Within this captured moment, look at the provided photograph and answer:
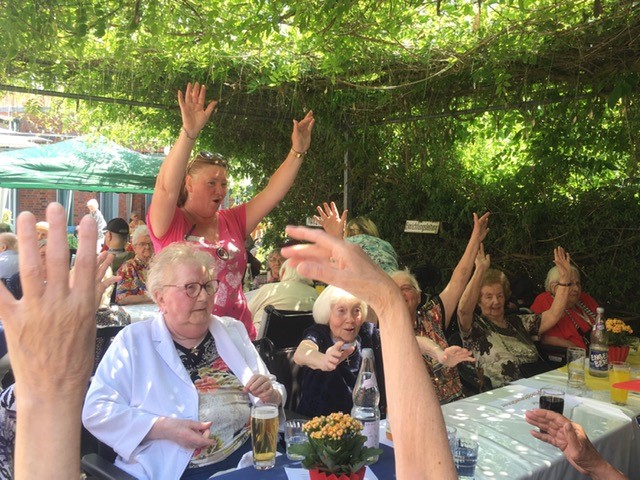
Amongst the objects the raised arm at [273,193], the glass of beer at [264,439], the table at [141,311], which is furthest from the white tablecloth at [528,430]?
the table at [141,311]

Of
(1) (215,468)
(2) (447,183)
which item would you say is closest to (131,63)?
(2) (447,183)

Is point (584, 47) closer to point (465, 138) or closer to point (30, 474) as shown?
point (465, 138)

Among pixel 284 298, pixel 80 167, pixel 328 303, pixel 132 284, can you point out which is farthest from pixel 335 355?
pixel 80 167

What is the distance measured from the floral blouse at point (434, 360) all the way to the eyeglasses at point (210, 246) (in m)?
1.14

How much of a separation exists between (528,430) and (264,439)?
105cm

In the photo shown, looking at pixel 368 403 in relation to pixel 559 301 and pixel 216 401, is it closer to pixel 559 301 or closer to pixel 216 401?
pixel 216 401

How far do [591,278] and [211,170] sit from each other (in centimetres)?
441

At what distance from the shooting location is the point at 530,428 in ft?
8.05

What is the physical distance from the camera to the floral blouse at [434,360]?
3344 mm

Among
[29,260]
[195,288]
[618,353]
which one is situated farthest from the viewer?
[618,353]

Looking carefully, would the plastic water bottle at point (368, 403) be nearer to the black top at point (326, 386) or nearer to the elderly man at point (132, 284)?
the black top at point (326, 386)

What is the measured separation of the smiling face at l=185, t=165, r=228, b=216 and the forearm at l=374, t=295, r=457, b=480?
2.29 meters

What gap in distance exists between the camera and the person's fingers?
32.6 inches

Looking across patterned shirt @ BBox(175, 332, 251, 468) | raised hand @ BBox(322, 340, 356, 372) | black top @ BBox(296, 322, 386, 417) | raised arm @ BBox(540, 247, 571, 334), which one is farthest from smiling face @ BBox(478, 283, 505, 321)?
patterned shirt @ BBox(175, 332, 251, 468)
